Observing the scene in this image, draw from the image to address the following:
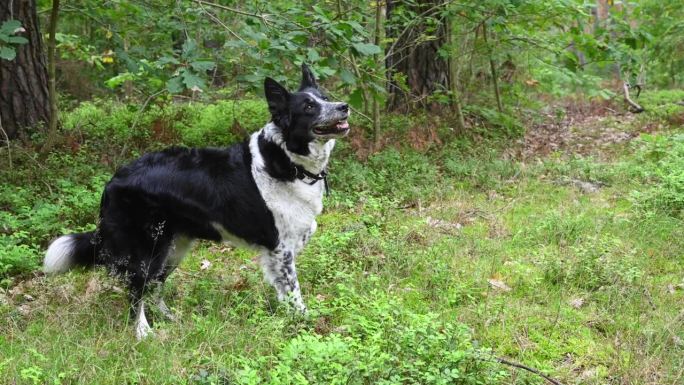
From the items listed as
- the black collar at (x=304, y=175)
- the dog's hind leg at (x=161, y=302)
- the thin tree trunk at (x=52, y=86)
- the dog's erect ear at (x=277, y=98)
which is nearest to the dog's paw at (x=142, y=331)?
the dog's hind leg at (x=161, y=302)

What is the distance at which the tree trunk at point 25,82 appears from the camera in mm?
7297

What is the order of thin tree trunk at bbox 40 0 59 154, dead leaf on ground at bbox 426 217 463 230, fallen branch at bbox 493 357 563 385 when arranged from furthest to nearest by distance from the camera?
thin tree trunk at bbox 40 0 59 154 → dead leaf on ground at bbox 426 217 463 230 → fallen branch at bbox 493 357 563 385

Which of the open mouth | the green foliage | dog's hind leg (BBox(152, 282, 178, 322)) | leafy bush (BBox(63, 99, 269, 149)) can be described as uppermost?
the green foliage

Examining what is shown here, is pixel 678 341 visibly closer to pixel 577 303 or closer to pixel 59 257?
pixel 577 303

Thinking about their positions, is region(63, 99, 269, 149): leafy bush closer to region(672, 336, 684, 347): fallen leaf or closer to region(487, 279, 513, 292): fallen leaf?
region(487, 279, 513, 292): fallen leaf

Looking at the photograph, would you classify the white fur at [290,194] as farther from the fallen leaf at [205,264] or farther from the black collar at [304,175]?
the fallen leaf at [205,264]

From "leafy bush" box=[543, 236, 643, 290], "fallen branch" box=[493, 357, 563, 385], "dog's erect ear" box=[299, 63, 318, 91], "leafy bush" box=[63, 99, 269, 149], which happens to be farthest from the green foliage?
"leafy bush" box=[543, 236, 643, 290]

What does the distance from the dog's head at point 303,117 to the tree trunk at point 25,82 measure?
4737 mm

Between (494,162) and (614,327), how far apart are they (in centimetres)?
446

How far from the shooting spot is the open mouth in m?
4.20

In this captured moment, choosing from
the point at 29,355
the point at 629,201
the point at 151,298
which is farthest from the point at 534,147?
Answer: the point at 29,355

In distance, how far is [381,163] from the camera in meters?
7.82

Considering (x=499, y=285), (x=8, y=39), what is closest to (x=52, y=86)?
(x=8, y=39)

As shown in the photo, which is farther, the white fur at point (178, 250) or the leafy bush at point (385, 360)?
the white fur at point (178, 250)
